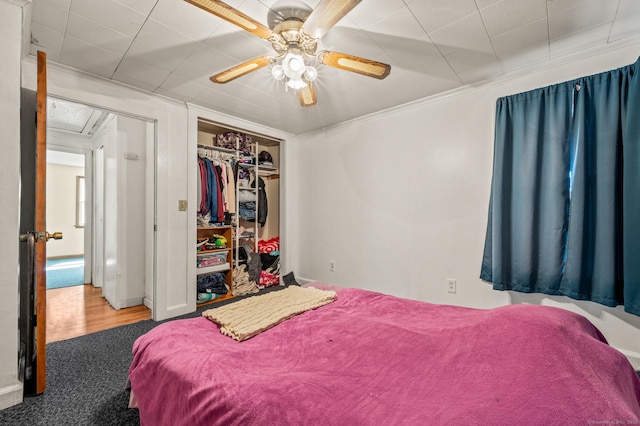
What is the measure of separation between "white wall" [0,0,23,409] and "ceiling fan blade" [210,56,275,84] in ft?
3.67

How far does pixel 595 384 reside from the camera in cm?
76

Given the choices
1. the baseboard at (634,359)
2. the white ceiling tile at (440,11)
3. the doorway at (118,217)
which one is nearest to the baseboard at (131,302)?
the doorway at (118,217)

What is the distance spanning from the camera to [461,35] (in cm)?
179

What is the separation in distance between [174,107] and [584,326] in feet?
11.6

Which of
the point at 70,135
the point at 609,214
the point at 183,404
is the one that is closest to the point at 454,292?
the point at 609,214

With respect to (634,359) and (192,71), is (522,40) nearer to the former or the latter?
(634,359)

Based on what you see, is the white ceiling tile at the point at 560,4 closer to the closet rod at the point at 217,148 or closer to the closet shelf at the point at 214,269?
the closet rod at the point at 217,148

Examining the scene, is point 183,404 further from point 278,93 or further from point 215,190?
point 215,190

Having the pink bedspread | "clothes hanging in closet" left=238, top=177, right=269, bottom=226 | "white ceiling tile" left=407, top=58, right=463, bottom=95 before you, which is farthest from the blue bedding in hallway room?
"white ceiling tile" left=407, top=58, right=463, bottom=95

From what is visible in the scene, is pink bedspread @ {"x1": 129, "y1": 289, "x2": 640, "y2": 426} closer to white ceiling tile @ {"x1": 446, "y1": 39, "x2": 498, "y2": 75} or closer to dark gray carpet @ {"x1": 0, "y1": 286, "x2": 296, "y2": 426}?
dark gray carpet @ {"x1": 0, "y1": 286, "x2": 296, "y2": 426}

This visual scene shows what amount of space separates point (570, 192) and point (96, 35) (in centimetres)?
348

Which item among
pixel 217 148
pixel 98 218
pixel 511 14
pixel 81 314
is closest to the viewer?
pixel 511 14

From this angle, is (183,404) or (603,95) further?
(603,95)

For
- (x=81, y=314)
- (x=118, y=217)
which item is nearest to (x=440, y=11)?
(x=118, y=217)
